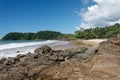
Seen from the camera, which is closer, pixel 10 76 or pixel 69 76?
pixel 69 76

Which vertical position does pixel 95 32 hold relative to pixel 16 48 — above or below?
above

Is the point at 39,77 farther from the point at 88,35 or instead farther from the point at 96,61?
the point at 88,35

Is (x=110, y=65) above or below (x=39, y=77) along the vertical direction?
above

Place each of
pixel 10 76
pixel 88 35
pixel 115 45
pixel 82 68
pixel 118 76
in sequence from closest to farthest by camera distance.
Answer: pixel 118 76
pixel 82 68
pixel 10 76
pixel 115 45
pixel 88 35

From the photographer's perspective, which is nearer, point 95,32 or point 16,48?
point 16,48

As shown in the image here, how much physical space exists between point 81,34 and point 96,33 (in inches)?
377

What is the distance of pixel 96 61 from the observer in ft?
52.9

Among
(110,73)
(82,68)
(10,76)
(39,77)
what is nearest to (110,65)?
(110,73)

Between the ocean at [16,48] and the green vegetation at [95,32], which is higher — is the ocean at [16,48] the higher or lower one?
the lower one

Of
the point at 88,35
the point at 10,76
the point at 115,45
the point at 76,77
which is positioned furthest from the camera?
the point at 88,35

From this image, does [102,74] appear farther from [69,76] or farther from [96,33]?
[96,33]

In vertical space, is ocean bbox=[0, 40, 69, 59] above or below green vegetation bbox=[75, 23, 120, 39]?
below

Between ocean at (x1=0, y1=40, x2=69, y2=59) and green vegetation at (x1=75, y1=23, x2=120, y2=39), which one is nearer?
ocean at (x1=0, y1=40, x2=69, y2=59)

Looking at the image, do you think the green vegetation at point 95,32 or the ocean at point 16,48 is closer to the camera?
the ocean at point 16,48
